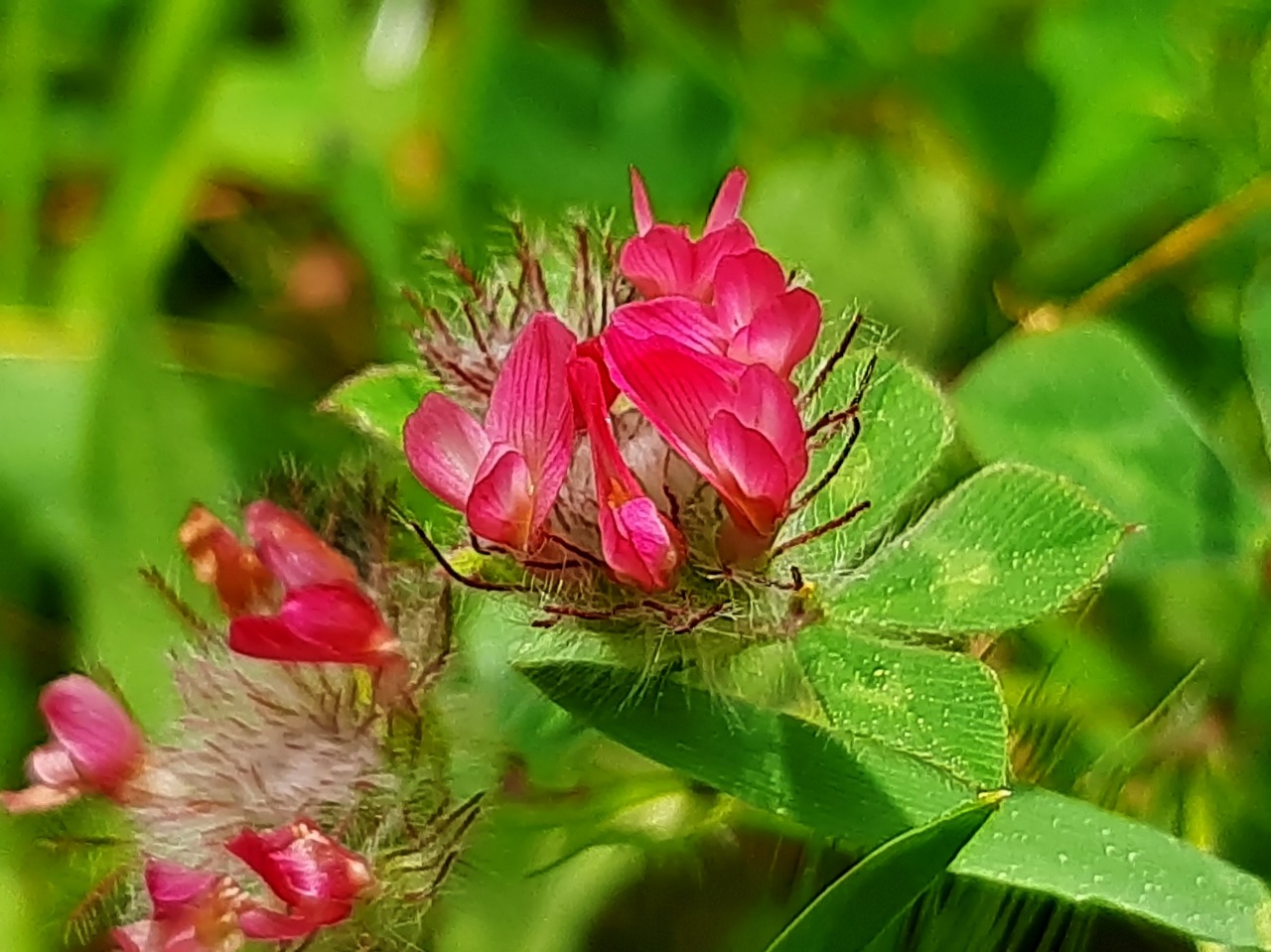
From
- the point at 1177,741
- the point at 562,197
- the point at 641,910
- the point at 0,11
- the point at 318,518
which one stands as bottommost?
the point at 641,910

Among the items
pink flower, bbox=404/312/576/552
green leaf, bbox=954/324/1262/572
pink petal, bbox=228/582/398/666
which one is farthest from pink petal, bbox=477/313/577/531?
green leaf, bbox=954/324/1262/572

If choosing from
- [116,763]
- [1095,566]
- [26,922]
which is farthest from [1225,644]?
[26,922]

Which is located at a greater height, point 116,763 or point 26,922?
point 116,763

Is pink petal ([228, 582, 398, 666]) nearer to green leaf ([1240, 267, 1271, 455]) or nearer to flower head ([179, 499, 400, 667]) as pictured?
flower head ([179, 499, 400, 667])

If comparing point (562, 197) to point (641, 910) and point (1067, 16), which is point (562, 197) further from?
point (641, 910)

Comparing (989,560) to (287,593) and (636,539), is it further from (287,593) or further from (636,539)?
(287,593)

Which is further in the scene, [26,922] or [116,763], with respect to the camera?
[26,922]

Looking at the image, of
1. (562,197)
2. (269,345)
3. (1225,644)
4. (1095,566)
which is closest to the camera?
(1095,566)

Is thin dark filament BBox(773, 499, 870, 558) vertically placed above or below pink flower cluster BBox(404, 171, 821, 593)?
below
